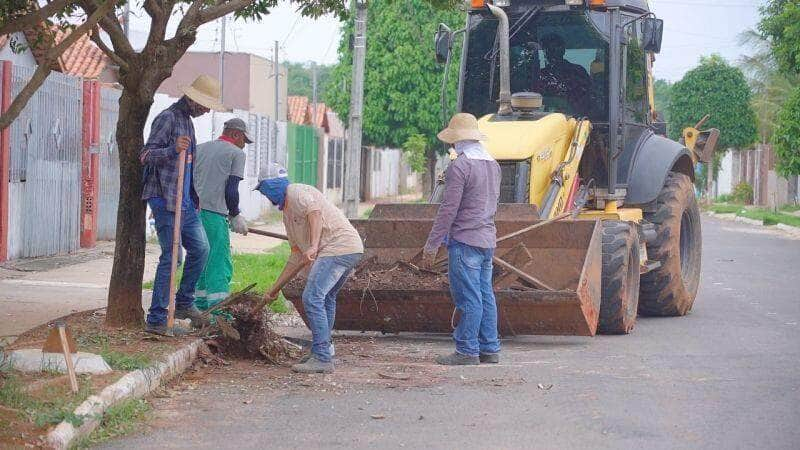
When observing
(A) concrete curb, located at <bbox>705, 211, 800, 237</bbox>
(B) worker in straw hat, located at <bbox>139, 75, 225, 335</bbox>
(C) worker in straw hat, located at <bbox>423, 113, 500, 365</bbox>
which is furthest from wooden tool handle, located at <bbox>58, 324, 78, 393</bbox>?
(A) concrete curb, located at <bbox>705, 211, 800, 237</bbox>

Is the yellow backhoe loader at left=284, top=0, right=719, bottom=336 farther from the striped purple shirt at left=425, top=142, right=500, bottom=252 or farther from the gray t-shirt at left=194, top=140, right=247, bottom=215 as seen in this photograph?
the gray t-shirt at left=194, top=140, right=247, bottom=215

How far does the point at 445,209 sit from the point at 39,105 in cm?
808

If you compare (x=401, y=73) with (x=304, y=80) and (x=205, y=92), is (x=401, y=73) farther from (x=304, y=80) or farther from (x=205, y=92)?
(x=304, y=80)

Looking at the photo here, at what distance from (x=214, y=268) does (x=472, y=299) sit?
7.63 ft

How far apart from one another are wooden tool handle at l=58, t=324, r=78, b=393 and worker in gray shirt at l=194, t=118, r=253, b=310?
9.46 ft

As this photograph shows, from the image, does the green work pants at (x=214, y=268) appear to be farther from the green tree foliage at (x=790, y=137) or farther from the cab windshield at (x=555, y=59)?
the green tree foliage at (x=790, y=137)

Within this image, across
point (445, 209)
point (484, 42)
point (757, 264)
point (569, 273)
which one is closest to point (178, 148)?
point (445, 209)

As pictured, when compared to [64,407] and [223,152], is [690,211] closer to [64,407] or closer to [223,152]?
[223,152]

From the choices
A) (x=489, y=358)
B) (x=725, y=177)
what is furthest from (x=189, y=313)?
(x=725, y=177)

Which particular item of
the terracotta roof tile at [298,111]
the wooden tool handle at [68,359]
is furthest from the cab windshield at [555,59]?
the terracotta roof tile at [298,111]

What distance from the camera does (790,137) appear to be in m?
29.8

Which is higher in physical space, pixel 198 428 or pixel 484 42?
pixel 484 42

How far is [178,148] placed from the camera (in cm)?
930

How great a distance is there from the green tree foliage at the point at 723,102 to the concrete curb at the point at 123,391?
4277 cm
